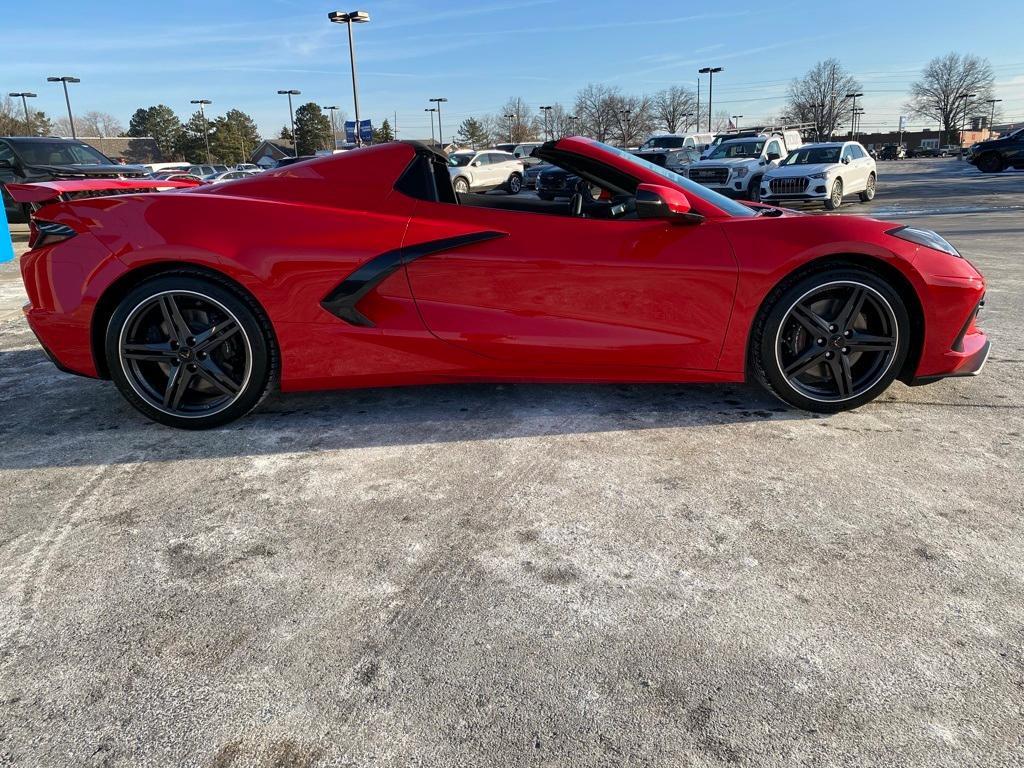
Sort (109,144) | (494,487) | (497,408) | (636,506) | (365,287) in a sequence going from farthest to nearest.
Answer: (109,144), (497,408), (365,287), (494,487), (636,506)

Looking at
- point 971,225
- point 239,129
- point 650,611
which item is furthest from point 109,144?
point 650,611

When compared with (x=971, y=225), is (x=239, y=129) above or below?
above

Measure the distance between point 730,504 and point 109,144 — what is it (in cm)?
9623

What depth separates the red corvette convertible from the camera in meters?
3.25

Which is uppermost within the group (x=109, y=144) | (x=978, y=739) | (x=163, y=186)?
(x=109, y=144)

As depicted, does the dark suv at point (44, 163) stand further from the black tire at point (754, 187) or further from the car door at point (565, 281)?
the black tire at point (754, 187)

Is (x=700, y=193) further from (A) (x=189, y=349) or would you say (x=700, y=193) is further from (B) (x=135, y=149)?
(B) (x=135, y=149)

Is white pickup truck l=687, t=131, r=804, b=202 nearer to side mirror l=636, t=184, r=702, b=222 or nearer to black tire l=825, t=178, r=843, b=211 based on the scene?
black tire l=825, t=178, r=843, b=211

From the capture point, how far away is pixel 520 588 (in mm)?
2131

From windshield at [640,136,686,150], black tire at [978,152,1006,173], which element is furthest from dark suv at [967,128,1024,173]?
windshield at [640,136,686,150]

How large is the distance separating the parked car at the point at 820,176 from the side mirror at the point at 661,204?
1530cm

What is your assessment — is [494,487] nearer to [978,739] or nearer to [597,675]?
[597,675]

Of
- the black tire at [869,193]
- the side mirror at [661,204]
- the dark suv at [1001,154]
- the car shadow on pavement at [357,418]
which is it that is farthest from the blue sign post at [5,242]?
the dark suv at [1001,154]

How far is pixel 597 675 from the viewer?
1763 mm
